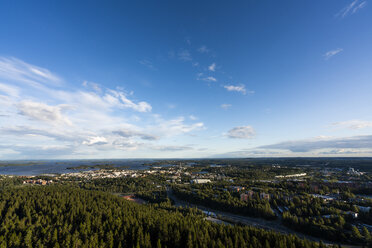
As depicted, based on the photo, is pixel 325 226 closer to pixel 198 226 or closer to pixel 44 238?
pixel 198 226

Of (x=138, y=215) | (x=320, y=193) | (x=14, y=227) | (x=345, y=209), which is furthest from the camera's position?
(x=320, y=193)

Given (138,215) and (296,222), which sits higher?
(138,215)

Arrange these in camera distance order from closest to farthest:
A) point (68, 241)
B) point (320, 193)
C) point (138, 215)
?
1. point (68, 241)
2. point (138, 215)
3. point (320, 193)

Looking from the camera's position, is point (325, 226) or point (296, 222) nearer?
point (325, 226)

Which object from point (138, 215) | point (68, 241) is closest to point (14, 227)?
point (68, 241)

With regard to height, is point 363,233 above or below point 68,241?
below

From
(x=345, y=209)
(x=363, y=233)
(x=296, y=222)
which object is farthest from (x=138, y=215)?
(x=345, y=209)

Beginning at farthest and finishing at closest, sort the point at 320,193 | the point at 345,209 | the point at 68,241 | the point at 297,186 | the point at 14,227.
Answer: the point at 297,186 → the point at 320,193 → the point at 345,209 → the point at 14,227 → the point at 68,241

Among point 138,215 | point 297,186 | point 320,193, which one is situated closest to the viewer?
point 138,215

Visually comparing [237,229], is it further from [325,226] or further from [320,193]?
[320,193]
